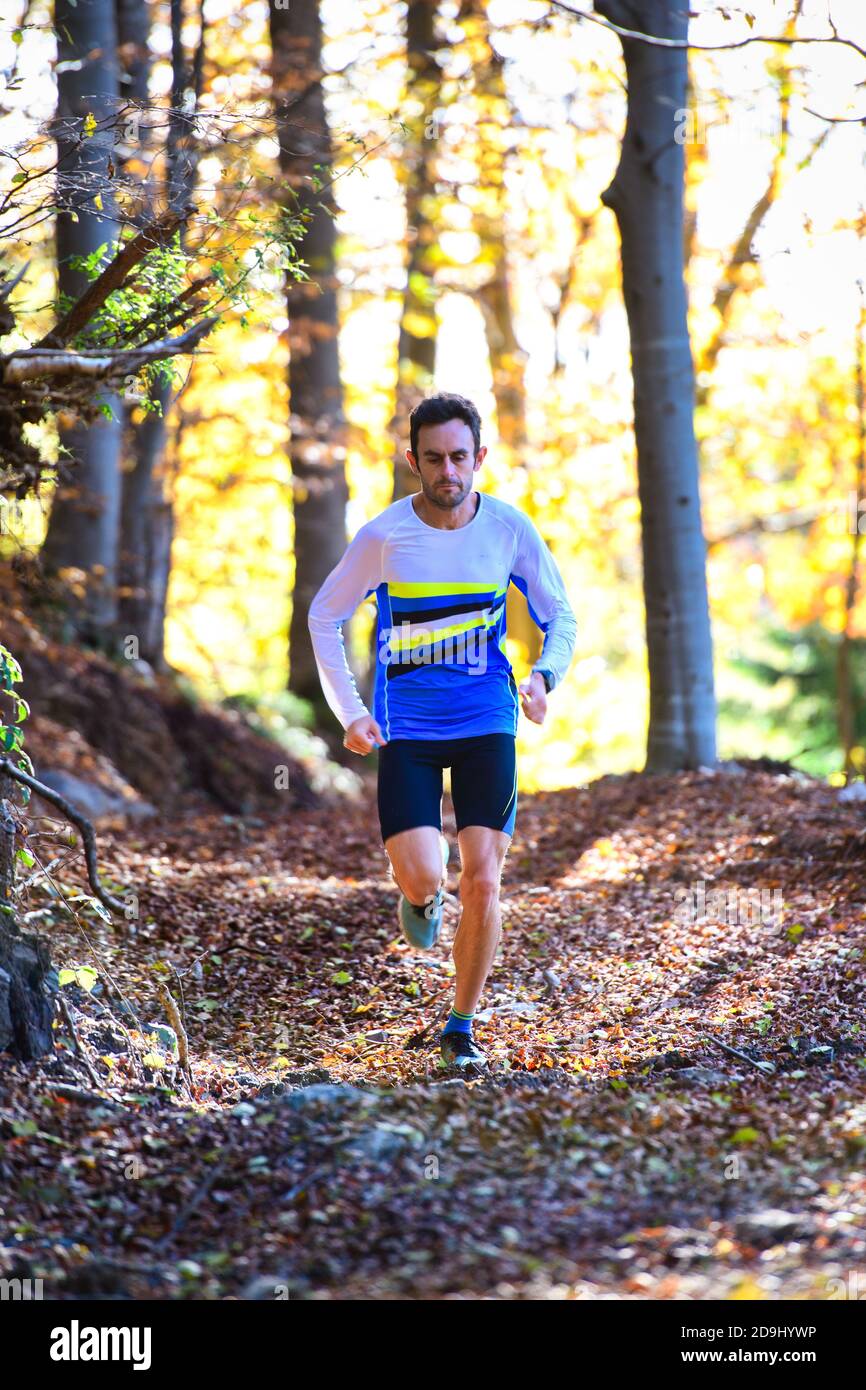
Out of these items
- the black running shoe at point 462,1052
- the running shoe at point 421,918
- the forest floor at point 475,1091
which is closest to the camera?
the forest floor at point 475,1091

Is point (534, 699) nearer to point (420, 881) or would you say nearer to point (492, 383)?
point (420, 881)

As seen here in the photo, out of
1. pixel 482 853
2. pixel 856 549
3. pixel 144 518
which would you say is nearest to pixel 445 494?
pixel 482 853

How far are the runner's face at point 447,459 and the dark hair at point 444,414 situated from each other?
0.9 inches

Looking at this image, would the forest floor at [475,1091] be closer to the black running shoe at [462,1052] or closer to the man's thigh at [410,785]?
the black running shoe at [462,1052]

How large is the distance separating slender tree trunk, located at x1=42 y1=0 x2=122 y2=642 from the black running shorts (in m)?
2.73

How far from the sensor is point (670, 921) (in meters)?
7.38

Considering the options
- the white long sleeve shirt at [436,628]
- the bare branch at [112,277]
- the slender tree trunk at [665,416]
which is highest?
the slender tree trunk at [665,416]

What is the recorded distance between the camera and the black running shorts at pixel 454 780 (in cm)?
532

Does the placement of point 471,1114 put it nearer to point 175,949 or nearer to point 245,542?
point 175,949

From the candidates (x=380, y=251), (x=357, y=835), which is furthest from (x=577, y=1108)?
(x=380, y=251)

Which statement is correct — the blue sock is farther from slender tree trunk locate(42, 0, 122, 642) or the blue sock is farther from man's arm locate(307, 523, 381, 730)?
slender tree trunk locate(42, 0, 122, 642)

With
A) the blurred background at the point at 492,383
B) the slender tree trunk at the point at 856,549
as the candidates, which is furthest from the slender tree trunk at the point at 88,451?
the slender tree trunk at the point at 856,549

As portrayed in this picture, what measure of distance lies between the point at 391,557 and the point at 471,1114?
2.12 m

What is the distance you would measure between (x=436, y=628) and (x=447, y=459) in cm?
64
